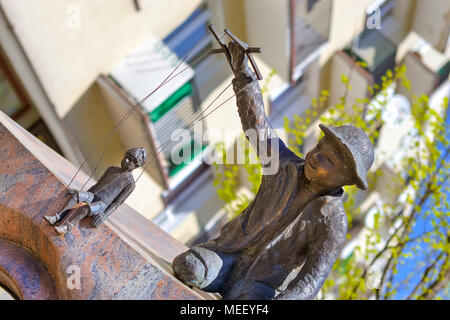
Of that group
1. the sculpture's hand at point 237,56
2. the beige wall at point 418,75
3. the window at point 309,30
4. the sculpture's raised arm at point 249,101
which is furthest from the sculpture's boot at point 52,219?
the beige wall at point 418,75

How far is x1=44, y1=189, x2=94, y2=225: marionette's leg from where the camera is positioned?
3.98 meters

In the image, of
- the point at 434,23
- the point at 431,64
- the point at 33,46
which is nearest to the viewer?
the point at 33,46

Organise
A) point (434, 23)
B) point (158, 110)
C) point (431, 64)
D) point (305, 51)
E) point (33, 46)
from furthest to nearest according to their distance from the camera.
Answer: point (431, 64), point (434, 23), point (305, 51), point (158, 110), point (33, 46)

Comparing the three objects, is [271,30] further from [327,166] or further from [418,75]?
[327,166]

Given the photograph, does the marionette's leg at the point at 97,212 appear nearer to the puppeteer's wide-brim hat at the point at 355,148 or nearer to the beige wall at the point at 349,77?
the puppeteer's wide-brim hat at the point at 355,148

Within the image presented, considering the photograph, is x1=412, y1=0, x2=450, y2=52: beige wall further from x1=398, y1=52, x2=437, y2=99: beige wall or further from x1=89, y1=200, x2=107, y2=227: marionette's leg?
x1=89, y1=200, x2=107, y2=227: marionette's leg

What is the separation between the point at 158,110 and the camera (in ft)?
24.0

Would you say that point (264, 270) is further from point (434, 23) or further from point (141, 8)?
point (434, 23)

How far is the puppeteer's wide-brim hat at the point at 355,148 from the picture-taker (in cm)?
377

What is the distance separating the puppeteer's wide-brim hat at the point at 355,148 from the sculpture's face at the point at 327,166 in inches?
1.8

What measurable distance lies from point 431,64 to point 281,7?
4984mm

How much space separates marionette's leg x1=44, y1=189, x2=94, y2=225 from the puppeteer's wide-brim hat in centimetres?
150

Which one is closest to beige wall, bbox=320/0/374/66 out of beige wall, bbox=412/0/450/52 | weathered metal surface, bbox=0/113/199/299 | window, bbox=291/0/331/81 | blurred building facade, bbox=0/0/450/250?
blurred building facade, bbox=0/0/450/250

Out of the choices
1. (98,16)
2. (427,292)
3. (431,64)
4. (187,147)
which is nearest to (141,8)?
(98,16)
